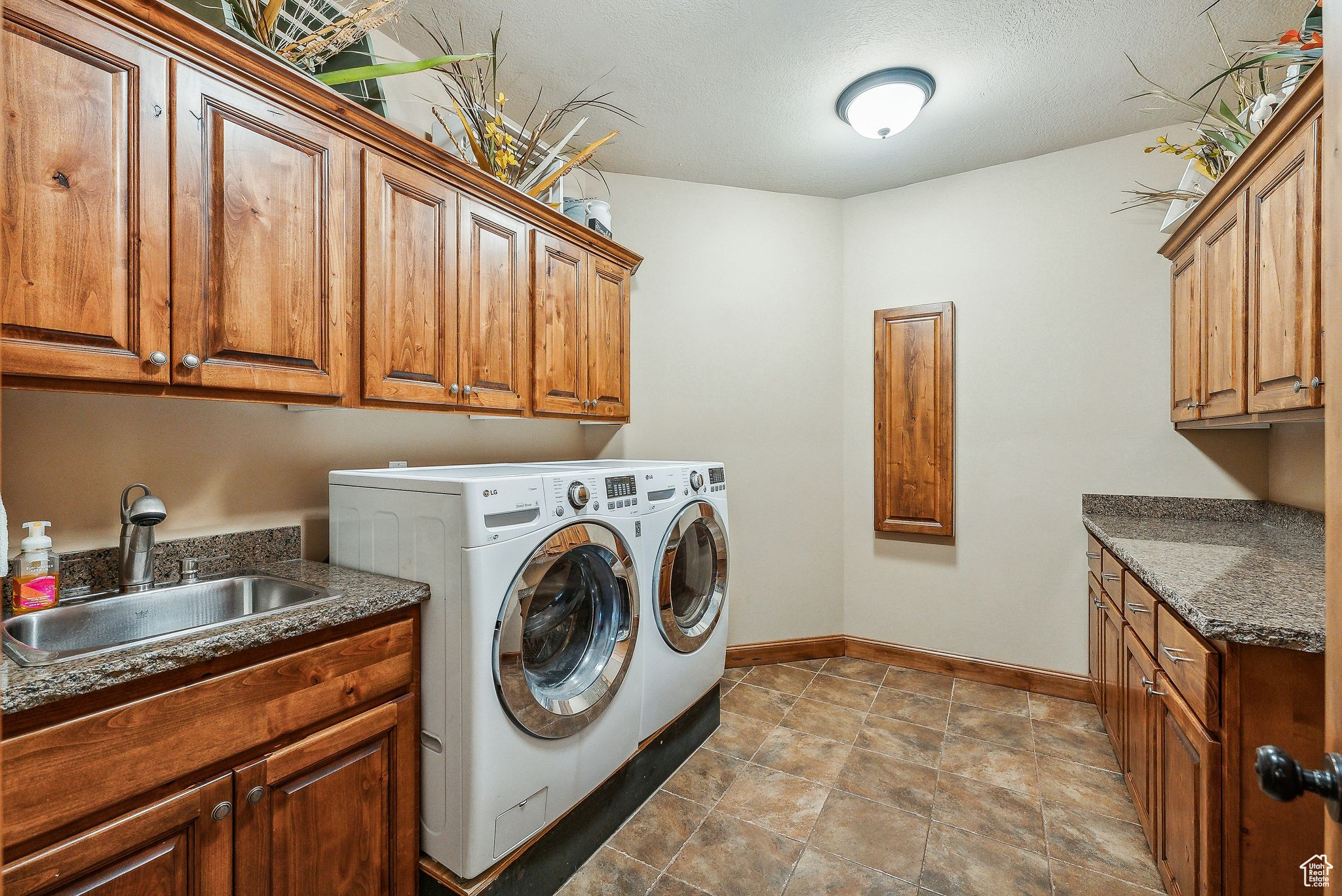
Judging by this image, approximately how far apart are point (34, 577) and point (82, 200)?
0.79 m

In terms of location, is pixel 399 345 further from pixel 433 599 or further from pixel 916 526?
pixel 916 526

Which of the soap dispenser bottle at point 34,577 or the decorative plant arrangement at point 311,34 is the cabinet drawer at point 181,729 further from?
the decorative plant arrangement at point 311,34

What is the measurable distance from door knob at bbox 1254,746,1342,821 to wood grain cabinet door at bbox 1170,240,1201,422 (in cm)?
210

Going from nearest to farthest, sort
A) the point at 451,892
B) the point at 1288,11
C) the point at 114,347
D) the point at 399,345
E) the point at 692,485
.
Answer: the point at 114,347, the point at 451,892, the point at 399,345, the point at 1288,11, the point at 692,485

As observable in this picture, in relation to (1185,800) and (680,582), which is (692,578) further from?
(1185,800)

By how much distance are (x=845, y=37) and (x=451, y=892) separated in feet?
9.17

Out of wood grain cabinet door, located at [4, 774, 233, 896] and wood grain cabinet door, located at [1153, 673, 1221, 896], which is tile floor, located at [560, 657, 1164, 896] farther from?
wood grain cabinet door, located at [4, 774, 233, 896]

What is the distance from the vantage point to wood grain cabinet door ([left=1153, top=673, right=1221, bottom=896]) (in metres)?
1.29

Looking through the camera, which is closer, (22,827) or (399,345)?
(22,827)

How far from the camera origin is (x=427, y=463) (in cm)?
230

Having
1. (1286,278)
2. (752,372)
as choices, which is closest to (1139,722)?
(1286,278)

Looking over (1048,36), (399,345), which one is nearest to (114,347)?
(399,345)

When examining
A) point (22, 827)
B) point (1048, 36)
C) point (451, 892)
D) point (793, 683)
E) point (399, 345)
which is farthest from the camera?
point (793, 683)

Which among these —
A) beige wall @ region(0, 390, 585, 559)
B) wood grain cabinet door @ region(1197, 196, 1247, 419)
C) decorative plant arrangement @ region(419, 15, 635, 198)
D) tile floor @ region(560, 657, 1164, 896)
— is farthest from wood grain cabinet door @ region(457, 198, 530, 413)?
wood grain cabinet door @ region(1197, 196, 1247, 419)
